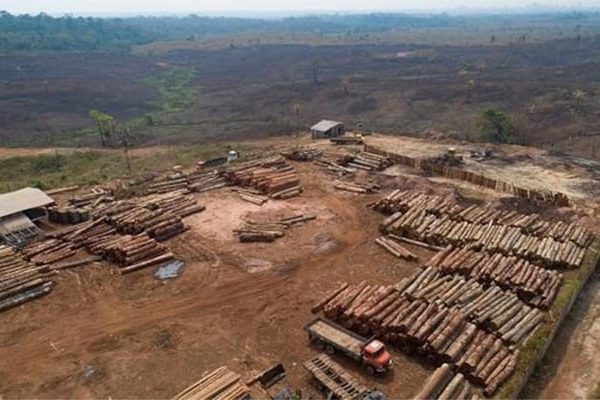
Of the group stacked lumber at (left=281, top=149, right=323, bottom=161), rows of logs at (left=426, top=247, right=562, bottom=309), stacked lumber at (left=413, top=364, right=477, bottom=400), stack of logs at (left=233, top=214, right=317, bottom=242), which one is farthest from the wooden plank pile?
stacked lumber at (left=281, top=149, right=323, bottom=161)

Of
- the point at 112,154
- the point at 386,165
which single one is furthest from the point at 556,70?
the point at 112,154

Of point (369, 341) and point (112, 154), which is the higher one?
point (369, 341)

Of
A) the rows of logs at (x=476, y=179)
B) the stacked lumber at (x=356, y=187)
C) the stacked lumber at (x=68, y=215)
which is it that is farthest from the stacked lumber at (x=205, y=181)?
the rows of logs at (x=476, y=179)

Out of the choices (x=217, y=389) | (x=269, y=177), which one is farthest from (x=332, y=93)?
(x=217, y=389)

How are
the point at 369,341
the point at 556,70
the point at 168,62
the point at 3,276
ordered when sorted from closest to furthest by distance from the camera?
the point at 369,341
the point at 3,276
the point at 556,70
the point at 168,62

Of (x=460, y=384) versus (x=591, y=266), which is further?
(x=591, y=266)

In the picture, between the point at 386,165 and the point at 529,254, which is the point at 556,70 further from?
the point at 529,254

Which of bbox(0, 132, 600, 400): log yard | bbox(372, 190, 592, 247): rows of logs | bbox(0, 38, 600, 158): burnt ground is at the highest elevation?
bbox(372, 190, 592, 247): rows of logs

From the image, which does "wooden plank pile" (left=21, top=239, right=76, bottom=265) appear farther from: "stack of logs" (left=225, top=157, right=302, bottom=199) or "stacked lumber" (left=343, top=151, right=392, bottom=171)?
"stacked lumber" (left=343, top=151, right=392, bottom=171)
